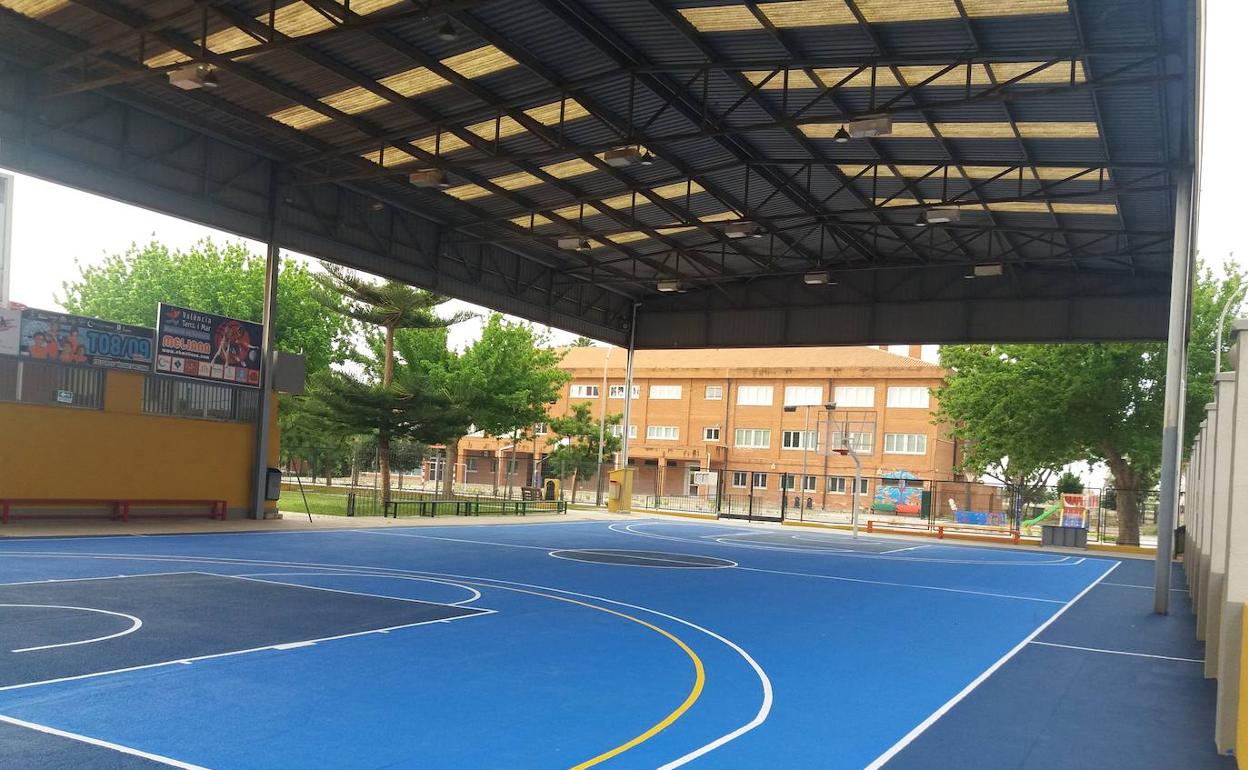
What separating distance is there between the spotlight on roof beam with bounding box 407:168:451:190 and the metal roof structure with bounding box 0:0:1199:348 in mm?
69

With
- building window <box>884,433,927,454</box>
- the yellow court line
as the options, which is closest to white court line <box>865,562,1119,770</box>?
the yellow court line

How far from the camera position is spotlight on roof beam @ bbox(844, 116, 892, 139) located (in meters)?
19.0

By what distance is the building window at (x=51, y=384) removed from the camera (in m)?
22.0

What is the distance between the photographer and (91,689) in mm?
8305

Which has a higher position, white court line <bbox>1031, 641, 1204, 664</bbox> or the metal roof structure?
the metal roof structure

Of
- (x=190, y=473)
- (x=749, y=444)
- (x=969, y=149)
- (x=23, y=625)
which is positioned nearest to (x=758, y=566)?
(x=969, y=149)

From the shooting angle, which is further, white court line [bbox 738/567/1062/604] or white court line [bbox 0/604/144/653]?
white court line [bbox 738/567/1062/604]

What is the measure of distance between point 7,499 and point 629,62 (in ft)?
54.0

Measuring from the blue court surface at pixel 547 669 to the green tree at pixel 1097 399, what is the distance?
2137 cm

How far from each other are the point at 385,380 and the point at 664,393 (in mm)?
32255

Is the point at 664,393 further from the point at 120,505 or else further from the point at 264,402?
the point at 120,505

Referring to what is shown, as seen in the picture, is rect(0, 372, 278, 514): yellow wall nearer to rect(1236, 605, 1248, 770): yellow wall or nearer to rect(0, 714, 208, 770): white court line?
rect(0, 714, 208, 770): white court line

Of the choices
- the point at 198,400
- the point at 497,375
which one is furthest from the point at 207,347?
the point at 497,375

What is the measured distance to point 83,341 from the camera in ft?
76.1
